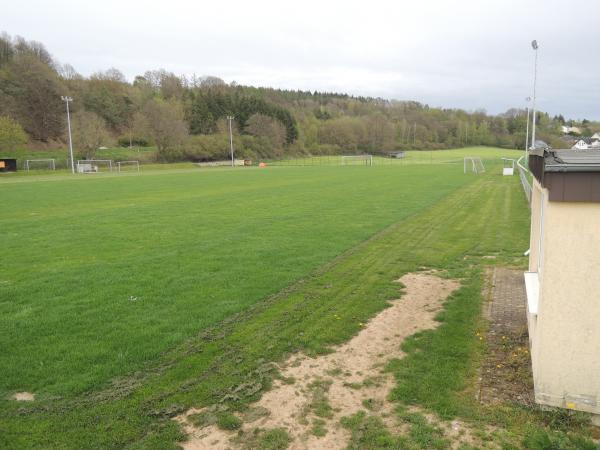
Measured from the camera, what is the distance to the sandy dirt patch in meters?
4.98

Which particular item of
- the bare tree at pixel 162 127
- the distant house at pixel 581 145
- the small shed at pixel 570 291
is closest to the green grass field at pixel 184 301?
the small shed at pixel 570 291

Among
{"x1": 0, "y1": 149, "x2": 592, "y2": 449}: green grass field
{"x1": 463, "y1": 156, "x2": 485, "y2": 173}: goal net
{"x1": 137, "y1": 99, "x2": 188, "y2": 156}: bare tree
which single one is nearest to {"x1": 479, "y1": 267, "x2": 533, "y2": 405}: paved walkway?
{"x1": 0, "y1": 149, "x2": 592, "y2": 449}: green grass field

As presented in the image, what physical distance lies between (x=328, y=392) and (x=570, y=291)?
257 centimetres

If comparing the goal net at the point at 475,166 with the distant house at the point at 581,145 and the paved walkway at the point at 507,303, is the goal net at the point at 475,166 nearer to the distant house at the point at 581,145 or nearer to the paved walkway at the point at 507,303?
the distant house at the point at 581,145

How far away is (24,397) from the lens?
5035 mm

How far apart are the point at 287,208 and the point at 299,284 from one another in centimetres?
1176

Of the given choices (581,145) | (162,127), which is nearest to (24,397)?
(581,145)

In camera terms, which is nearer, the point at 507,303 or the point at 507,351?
the point at 507,351

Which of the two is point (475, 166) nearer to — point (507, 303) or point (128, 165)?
point (507, 303)

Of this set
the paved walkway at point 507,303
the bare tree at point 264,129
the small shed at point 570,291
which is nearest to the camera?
the small shed at point 570,291

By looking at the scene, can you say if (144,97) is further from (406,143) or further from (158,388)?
(158,388)

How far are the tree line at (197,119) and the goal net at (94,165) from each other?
8.58 ft

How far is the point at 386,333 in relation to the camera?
668 cm

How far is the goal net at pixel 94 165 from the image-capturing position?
6512 cm
